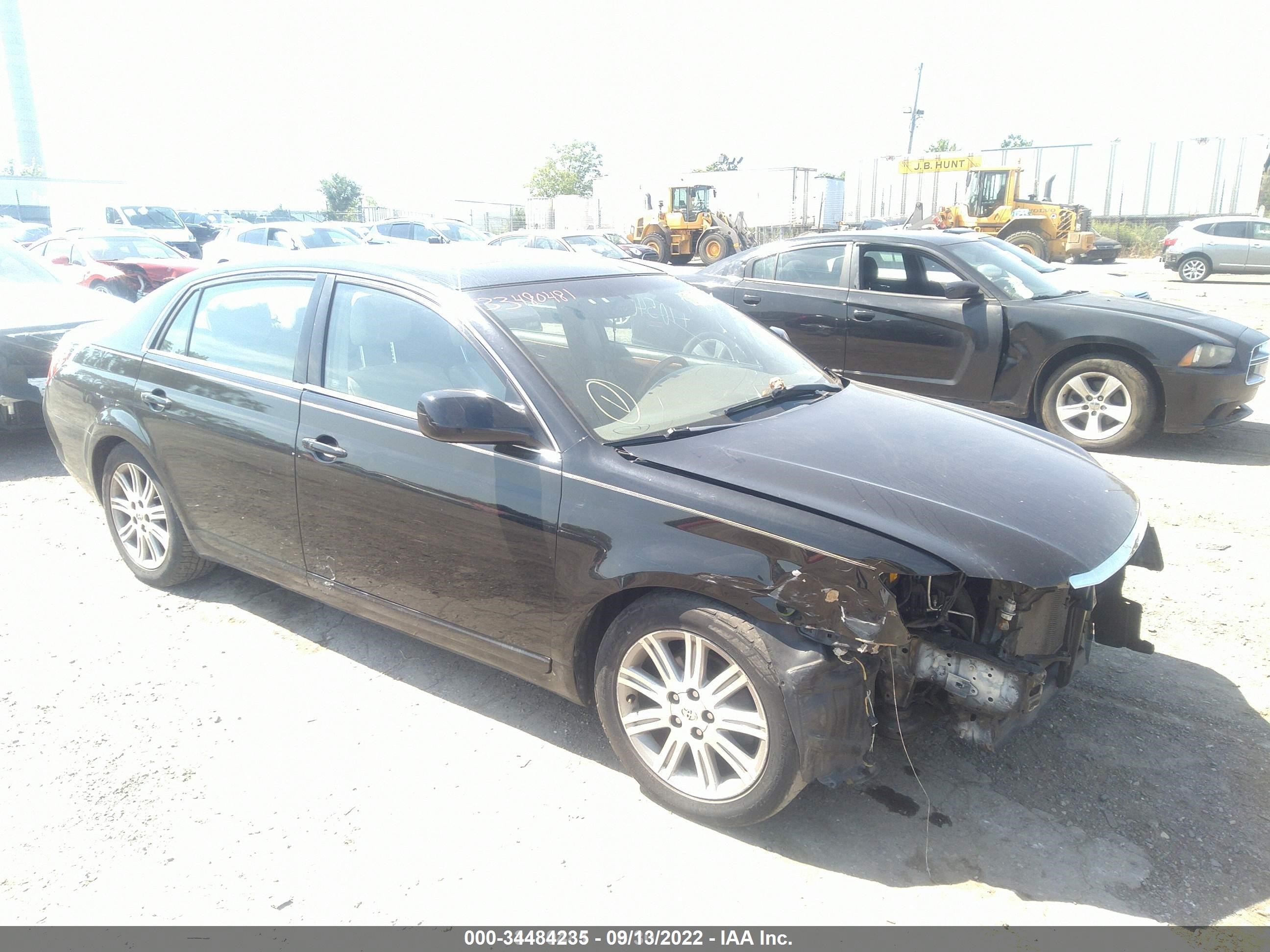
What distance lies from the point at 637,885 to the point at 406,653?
1.79 metres

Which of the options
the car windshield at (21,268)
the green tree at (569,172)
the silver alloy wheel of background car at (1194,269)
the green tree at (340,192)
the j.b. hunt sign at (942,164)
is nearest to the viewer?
the car windshield at (21,268)

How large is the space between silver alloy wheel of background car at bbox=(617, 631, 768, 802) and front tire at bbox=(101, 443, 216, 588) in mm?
2597

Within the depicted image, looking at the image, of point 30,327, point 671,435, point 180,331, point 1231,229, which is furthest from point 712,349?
point 1231,229

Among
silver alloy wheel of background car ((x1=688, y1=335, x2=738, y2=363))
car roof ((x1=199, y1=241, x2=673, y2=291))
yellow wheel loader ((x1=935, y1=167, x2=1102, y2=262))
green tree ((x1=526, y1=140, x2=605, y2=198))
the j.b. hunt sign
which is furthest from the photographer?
green tree ((x1=526, y1=140, x2=605, y2=198))

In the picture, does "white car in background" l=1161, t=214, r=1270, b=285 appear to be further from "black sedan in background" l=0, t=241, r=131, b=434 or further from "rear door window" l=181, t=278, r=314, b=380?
"rear door window" l=181, t=278, r=314, b=380

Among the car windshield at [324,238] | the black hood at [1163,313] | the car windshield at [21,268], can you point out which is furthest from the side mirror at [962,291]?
the car windshield at [324,238]

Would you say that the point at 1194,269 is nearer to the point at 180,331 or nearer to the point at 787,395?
the point at 787,395

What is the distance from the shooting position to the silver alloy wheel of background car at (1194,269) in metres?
23.0

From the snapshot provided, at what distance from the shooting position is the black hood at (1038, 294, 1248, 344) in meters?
6.80

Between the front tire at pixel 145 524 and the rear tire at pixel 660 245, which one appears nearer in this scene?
the front tire at pixel 145 524

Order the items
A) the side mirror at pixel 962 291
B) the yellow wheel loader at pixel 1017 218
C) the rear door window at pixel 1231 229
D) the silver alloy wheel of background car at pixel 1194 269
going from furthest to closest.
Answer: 1. the yellow wheel loader at pixel 1017 218
2. the silver alloy wheel of background car at pixel 1194 269
3. the rear door window at pixel 1231 229
4. the side mirror at pixel 962 291

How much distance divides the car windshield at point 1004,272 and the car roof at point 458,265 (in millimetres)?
4140

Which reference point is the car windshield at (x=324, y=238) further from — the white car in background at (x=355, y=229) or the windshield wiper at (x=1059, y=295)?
the windshield wiper at (x=1059, y=295)

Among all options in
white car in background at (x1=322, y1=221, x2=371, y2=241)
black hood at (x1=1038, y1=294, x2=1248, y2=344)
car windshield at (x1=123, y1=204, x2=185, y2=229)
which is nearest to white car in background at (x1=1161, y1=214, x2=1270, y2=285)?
black hood at (x1=1038, y1=294, x2=1248, y2=344)
